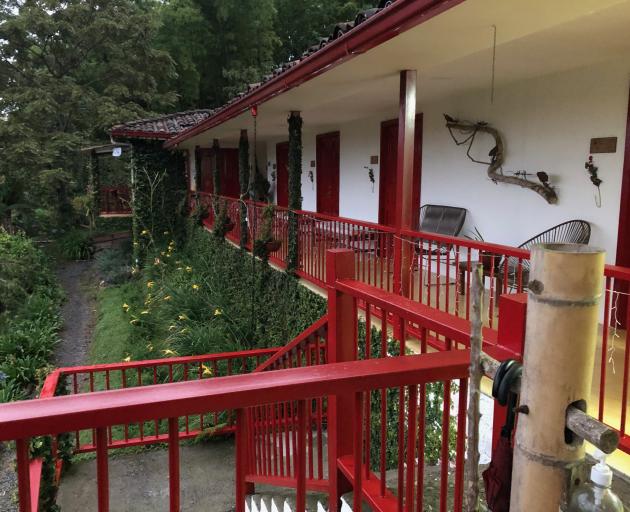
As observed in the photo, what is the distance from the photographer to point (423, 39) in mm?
4090

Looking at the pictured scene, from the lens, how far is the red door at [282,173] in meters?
15.4

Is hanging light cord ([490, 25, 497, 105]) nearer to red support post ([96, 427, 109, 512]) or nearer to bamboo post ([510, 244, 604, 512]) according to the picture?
bamboo post ([510, 244, 604, 512])

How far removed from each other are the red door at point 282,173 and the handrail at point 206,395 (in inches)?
552

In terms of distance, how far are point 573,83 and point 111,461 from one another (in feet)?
25.0

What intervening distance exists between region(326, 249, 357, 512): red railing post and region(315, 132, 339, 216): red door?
369 inches

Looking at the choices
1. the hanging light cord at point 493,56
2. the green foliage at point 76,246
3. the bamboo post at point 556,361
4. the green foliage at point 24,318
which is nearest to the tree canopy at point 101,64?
the green foliage at point 76,246

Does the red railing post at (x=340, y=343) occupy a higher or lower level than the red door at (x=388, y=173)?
lower

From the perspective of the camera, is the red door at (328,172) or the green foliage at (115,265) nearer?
the red door at (328,172)

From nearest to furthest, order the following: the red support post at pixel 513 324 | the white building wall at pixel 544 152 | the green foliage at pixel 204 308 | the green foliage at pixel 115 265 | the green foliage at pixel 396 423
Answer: the red support post at pixel 513 324, the green foliage at pixel 396 423, the white building wall at pixel 544 152, the green foliage at pixel 204 308, the green foliage at pixel 115 265

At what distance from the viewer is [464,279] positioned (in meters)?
6.29

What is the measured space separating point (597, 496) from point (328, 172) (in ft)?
38.8

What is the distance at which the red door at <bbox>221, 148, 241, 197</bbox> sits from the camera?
19.8 meters

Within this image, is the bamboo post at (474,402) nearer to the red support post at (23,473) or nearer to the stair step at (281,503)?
the red support post at (23,473)

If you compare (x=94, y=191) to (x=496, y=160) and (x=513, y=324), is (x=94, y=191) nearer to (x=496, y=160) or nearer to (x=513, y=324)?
(x=496, y=160)
